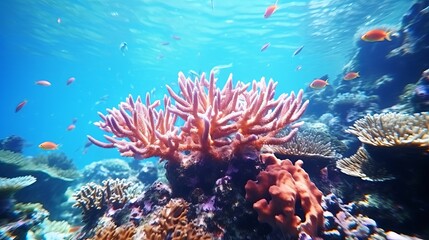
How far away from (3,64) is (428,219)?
6397cm

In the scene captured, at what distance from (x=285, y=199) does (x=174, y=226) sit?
1.28 metres

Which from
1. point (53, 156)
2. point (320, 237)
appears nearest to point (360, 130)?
point (320, 237)

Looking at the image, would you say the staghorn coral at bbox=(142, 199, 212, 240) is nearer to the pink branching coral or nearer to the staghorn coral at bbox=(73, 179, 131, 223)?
the pink branching coral

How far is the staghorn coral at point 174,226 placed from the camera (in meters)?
2.73

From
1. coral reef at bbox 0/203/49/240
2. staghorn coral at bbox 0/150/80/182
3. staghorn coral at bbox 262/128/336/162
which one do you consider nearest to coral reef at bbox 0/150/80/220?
staghorn coral at bbox 0/150/80/182

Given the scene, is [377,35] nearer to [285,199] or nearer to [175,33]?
[285,199]

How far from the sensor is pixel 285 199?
2.68m

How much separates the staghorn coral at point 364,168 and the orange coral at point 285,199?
1.45m

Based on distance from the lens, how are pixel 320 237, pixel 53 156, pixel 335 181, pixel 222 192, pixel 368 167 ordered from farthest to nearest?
pixel 53 156
pixel 335 181
pixel 368 167
pixel 222 192
pixel 320 237

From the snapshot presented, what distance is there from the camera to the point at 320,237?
9.15 feet

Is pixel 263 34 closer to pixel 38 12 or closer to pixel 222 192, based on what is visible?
pixel 38 12

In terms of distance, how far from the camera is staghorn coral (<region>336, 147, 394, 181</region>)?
150 inches

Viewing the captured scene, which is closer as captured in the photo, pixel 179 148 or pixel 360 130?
pixel 179 148

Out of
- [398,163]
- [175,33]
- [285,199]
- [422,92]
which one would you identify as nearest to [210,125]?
[285,199]
